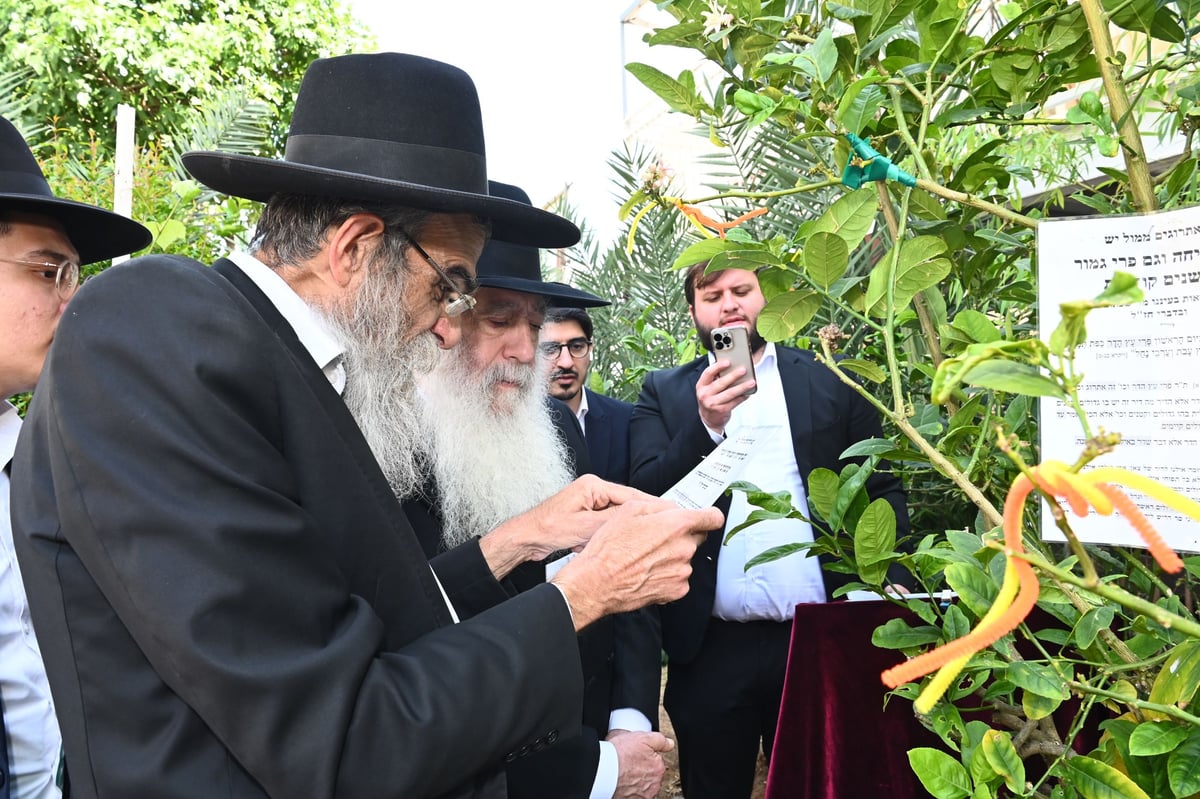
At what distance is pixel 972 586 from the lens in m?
1.06

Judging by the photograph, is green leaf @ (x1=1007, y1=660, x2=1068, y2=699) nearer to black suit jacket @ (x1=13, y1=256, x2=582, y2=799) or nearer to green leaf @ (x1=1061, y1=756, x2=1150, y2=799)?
green leaf @ (x1=1061, y1=756, x2=1150, y2=799)

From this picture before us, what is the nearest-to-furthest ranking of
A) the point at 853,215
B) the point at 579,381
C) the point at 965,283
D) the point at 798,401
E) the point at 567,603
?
the point at 853,215 < the point at 567,603 < the point at 965,283 < the point at 798,401 < the point at 579,381

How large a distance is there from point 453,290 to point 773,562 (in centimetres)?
190

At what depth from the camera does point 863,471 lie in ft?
4.45

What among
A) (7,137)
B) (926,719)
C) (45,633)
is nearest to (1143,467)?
(926,719)

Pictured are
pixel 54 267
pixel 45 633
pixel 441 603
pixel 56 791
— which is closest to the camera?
pixel 45 633

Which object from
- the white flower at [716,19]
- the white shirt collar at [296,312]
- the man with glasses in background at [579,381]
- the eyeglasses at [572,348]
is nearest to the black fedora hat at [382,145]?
the white shirt collar at [296,312]

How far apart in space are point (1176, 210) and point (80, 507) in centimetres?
138

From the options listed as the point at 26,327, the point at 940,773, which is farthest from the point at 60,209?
the point at 940,773

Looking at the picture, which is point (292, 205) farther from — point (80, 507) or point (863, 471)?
point (863, 471)

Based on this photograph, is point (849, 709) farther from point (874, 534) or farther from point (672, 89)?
point (672, 89)

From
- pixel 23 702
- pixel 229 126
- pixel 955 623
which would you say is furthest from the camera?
pixel 229 126

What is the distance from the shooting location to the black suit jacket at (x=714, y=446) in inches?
129

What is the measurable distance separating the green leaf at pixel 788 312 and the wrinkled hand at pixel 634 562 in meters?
0.51
